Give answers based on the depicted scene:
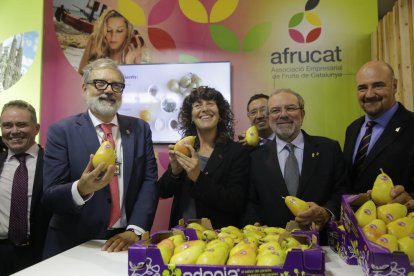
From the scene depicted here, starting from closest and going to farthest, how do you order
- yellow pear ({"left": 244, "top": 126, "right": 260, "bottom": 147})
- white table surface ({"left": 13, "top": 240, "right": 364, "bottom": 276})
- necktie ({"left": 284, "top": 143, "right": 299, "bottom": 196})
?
white table surface ({"left": 13, "top": 240, "right": 364, "bottom": 276})
necktie ({"left": 284, "top": 143, "right": 299, "bottom": 196})
yellow pear ({"left": 244, "top": 126, "right": 260, "bottom": 147})

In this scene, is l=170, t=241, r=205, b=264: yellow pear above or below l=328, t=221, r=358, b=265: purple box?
above

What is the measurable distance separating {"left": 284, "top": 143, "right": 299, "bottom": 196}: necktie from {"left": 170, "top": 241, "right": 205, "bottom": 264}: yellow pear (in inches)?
41.8

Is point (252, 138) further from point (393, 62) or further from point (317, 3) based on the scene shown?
point (317, 3)

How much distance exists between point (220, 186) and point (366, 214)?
35.6 inches

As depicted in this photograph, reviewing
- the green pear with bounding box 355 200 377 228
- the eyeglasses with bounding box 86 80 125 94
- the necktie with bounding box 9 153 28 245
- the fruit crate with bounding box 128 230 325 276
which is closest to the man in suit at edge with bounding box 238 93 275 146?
the eyeglasses with bounding box 86 80 125 94

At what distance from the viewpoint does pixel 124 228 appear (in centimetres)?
207

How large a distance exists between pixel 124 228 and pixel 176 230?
66 cm

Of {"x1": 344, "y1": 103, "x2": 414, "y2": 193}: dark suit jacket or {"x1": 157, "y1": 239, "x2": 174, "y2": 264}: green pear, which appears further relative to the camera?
{"x1": 344, "y1": 103, "x2": 414, "y2": 193}: dark suit jacket

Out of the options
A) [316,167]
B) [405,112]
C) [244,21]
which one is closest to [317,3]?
[244,21]

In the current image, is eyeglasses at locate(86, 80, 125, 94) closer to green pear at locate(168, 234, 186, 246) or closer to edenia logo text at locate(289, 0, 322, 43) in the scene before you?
green pear at locate(168, 234, 186, 246)

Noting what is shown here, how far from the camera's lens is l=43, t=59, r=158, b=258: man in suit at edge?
191 centimetres

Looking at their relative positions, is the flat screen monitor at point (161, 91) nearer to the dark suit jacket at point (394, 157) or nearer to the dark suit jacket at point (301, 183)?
the dark suit jacket at point (301, 183)

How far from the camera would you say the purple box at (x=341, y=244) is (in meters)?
1.45

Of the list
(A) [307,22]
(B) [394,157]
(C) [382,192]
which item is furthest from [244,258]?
(A) [307,22]
